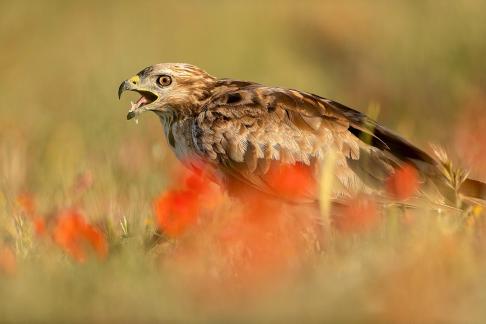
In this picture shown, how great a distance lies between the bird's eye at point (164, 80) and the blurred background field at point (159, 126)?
0.50m

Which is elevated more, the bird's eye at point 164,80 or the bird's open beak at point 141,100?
the bird's eye at point 164,80

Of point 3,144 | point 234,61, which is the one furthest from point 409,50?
point 3,144

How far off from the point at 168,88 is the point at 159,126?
3.51 meters

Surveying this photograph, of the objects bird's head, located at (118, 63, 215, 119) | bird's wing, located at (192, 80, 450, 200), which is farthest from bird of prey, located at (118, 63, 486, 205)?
bird's head, located at (118, 63, 215, 119)

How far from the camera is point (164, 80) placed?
691 centimetres

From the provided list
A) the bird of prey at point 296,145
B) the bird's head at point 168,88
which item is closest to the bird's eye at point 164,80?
the bird's head at point 168,88

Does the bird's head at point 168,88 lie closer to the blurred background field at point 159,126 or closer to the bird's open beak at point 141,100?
the bird's open beak at point 141,100

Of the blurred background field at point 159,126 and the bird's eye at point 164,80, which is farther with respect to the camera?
the bird's eye at point 164,80

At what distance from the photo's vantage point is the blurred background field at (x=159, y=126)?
4.02m

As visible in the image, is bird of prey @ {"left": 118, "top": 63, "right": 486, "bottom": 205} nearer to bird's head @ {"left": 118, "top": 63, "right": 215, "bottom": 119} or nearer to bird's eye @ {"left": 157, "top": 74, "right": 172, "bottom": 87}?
bird's head @ {"left": 118, "top": 63, "right": 215, "bottom": 119}

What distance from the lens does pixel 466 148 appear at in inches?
251

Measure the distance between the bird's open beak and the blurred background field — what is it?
0.39 metres

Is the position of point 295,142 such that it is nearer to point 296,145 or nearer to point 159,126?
point 296,145

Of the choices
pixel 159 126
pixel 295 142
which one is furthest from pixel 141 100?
pixel 159 126
